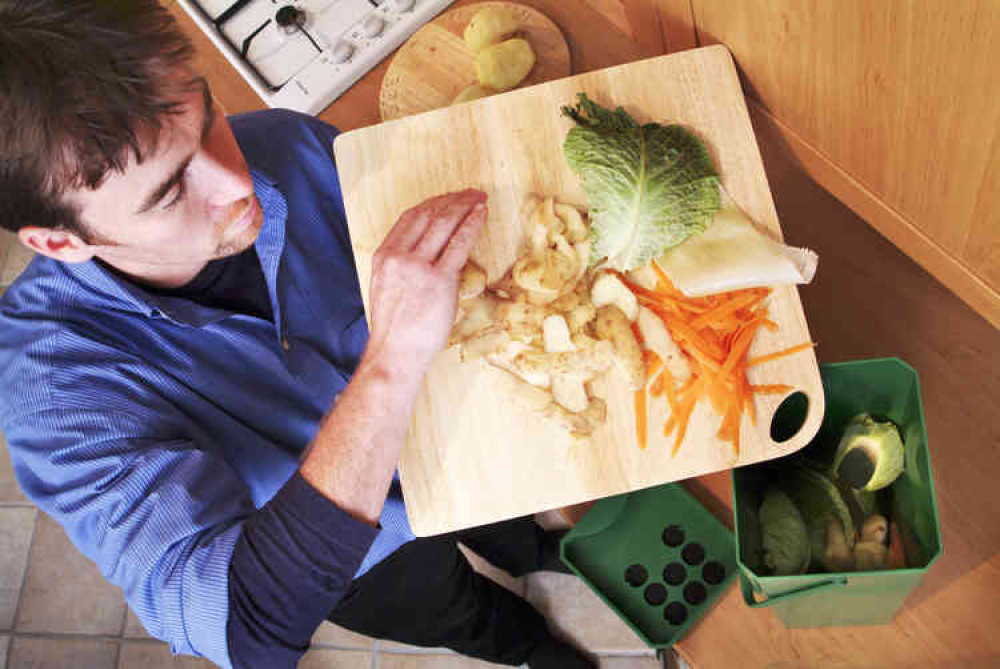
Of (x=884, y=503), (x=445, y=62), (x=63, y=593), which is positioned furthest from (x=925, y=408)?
(x=63, y=593)

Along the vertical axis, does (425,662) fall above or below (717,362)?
below

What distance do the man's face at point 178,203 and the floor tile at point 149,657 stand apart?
1664mm

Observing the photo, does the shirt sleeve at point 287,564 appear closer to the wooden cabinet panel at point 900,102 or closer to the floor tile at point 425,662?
the wooden cabinet panel at point 900,102

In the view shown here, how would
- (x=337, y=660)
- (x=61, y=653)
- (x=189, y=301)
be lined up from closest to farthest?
(x=189, y=301) < (x=337, y=660) < (x=61, y=653)

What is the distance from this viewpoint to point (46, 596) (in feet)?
8.01

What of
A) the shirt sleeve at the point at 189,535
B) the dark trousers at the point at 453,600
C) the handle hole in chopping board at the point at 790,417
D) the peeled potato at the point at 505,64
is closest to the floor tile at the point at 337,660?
the dark trousers at the point at 453,600

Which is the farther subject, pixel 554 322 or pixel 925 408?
pixel 925 408

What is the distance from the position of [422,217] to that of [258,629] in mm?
608

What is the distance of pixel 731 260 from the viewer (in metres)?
1.02

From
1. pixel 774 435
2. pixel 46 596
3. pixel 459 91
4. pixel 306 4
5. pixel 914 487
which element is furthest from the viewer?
pixel 46 596

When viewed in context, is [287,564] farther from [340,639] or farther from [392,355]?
[340,639]

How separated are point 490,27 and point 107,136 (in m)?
0.76

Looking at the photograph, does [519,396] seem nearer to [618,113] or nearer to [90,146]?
[618,113]

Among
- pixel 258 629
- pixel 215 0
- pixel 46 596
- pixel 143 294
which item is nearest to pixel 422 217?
pixel 143 294
